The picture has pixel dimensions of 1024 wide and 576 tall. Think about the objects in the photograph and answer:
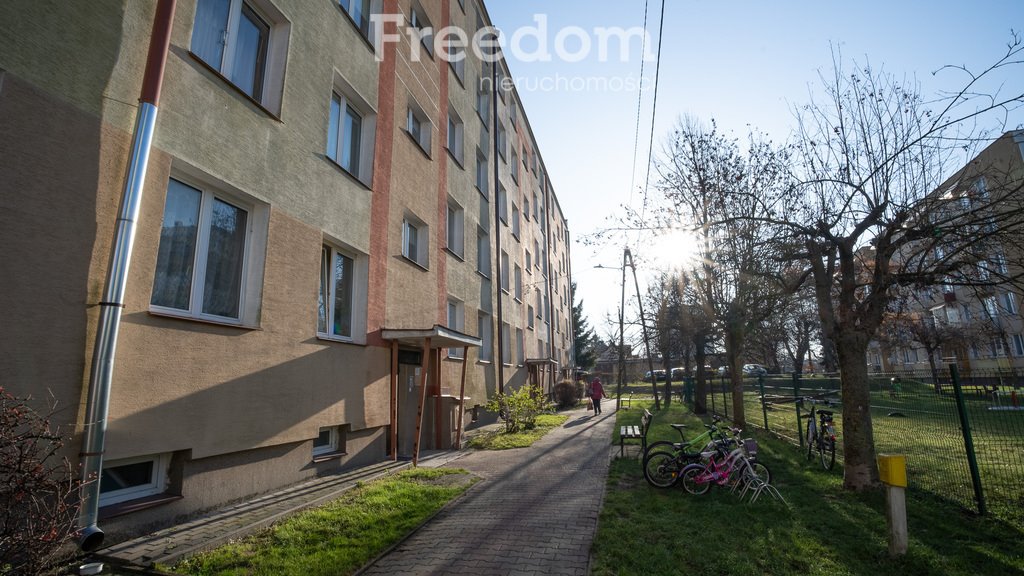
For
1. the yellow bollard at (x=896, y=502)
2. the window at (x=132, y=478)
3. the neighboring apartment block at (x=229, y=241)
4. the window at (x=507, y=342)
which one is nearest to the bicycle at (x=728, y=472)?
the yellow bollard at (x=896, y=502)

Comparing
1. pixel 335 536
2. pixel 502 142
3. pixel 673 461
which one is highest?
pixel 502 142

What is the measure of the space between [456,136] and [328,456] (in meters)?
10.7

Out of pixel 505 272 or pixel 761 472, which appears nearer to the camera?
pixel 761 472

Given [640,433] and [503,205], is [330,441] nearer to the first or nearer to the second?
[640,433]

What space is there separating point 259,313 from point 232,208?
4.44ft

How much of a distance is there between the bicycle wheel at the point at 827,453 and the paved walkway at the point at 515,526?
394 cm

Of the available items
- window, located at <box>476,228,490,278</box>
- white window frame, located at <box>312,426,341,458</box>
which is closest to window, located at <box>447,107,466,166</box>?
window, located at <box>476,228,490,278</box>

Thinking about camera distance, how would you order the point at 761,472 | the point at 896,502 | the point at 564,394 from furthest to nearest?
the point at 564,394
the point at 761,472
the point at 896,502

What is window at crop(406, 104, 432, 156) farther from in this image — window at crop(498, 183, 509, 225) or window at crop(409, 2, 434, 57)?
window at crop(498, 183, 509, 225)

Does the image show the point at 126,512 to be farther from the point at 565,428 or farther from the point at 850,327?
the point at 565,428

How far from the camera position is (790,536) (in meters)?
5.29

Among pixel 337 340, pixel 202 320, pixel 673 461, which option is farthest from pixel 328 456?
pixel 673 461

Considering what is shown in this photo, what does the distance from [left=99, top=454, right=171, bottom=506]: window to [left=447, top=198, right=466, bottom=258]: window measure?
977 centimetres

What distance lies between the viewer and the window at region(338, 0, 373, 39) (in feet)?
29.9
